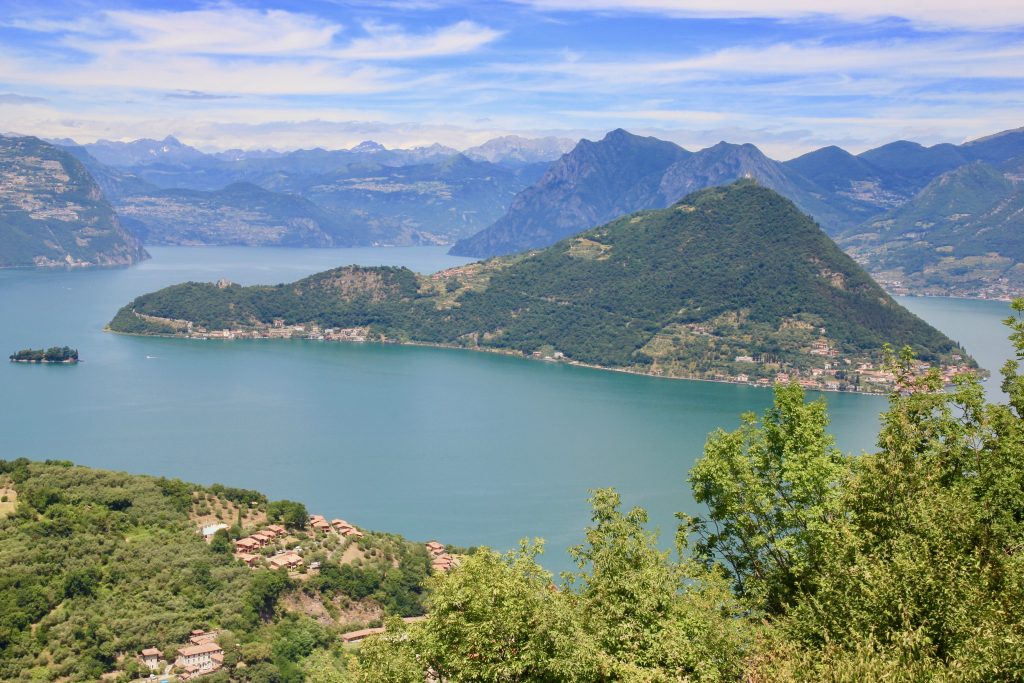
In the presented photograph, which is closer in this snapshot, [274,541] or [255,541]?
[255,541]

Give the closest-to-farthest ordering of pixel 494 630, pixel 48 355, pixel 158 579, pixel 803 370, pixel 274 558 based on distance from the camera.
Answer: pixel 494 630
pixel 158 579
pixel 274 558
pixel 803 370
pixel 48 355

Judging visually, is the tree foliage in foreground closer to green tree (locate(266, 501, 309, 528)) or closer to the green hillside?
the green hillside

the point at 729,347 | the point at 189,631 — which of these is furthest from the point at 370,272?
the point at 189,631

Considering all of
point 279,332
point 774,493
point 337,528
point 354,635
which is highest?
point 774,493

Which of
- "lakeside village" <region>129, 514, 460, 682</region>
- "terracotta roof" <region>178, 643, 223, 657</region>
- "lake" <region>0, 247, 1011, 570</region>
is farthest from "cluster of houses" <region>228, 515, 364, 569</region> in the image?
"lake" <region>0, 247, 1011, 570</region>

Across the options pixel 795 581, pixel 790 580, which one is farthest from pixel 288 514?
pixel 795 581

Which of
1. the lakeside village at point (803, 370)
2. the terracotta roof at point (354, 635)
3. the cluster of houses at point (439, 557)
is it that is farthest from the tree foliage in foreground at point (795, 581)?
the lakeside village at point (803, 370)

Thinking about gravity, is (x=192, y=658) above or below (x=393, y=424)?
above

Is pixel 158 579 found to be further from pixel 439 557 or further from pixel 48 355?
pixel 48 355
